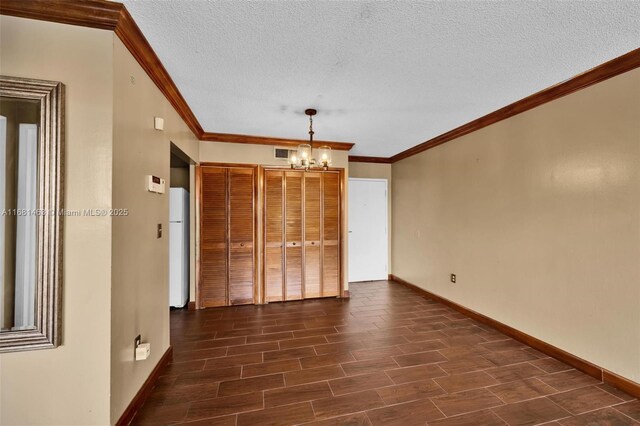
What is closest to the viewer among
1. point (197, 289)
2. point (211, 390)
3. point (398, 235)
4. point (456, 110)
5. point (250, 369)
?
point (211, 390)

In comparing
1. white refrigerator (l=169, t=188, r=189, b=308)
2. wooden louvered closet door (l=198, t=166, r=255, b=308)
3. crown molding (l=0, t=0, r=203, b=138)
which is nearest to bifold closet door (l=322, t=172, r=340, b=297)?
wooden louvered closet door (l=198, t=166, r=255, b=308)

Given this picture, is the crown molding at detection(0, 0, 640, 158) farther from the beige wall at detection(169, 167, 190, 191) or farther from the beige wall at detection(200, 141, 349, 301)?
the beige wall at detection(169, 167, 190, 191)

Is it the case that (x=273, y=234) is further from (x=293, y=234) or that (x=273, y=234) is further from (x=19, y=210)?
(x=19, y=210)

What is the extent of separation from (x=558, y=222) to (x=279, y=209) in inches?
127

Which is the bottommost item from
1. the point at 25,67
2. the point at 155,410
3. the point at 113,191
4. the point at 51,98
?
the point at 155,410

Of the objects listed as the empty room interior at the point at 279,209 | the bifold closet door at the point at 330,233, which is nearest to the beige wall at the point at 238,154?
the empty room interior at the point at 279,209

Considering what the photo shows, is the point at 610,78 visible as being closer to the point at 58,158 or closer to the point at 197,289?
the point at 58,158

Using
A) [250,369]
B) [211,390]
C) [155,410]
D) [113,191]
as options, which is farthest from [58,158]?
[250,369]

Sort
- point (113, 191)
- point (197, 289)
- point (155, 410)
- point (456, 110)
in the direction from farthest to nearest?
point (197, 289), point (456, 110), point (155, 410), point (113, 191)

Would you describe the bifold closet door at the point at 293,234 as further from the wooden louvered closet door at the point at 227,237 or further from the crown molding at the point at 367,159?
the crown molding at the point at 367,159

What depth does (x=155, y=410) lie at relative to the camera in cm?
187

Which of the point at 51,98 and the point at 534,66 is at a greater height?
the point at 534,66

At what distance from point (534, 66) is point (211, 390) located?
3.49 meters

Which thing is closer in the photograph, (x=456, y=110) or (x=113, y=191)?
(x=113, y=191)
